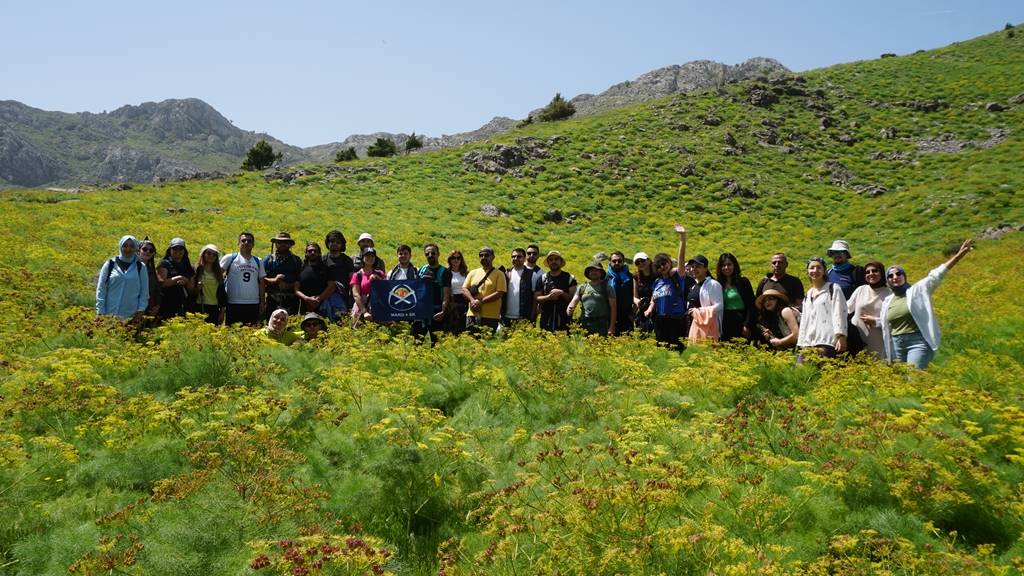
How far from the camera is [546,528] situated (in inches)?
177

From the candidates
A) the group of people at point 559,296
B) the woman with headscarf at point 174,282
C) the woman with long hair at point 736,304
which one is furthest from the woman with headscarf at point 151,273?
the woman with long hair at point 736,304

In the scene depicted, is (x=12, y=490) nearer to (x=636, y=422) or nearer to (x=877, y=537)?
(x=636, y=422)

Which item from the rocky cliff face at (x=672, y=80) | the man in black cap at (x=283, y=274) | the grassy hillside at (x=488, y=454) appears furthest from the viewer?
the rocky cliff face at (x=672, y=80)

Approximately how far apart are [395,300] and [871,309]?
23.0 feet

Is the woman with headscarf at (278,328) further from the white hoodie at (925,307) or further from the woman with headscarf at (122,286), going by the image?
the white hoodie at (925,307)

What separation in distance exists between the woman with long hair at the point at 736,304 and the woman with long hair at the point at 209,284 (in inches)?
322

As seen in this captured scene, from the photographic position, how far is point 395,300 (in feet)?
33.8

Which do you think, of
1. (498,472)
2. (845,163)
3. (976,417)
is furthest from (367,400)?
(845,163)

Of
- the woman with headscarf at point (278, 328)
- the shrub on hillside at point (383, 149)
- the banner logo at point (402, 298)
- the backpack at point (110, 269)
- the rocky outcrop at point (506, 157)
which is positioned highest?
the shrub on hillside at point (383, 149)

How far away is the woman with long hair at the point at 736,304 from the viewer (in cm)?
952

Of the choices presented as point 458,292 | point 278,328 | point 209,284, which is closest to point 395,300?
point 458,292

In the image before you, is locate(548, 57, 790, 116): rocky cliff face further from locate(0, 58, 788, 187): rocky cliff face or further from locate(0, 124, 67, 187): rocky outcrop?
locate(0, 124, 67, 187): rocky outcrop

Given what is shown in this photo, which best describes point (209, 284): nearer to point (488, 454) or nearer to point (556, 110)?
point (488, 454)

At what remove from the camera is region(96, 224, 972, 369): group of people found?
831 centimetres
